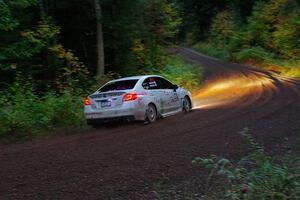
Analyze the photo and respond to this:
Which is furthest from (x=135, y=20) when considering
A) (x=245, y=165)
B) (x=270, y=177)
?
(x=270, y=177)

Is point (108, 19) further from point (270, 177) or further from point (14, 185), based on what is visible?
point (270, 177)

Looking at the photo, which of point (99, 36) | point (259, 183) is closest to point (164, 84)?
point (99, 36)

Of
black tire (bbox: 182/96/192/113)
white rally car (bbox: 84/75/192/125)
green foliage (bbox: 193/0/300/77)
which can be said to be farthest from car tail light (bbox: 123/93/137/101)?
green foliage (bbox: 193/0/300/77)

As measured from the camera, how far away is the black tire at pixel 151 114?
15.3 m

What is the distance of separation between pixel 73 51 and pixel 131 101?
38.7ft

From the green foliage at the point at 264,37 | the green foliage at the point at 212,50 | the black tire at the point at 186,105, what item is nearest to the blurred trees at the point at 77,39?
the black tire at the point at 186,105

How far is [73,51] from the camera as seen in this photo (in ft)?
84.4

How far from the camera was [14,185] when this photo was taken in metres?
7.59

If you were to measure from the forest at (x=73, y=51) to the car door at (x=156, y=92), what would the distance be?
7.82 feet

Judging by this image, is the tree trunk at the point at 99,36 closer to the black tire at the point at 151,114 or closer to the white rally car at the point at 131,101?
the white rally car at the point at 131,101

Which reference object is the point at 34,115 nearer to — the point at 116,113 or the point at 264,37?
the point at 116,113

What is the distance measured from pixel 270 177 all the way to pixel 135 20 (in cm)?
2136

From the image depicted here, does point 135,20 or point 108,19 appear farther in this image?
point 135,20

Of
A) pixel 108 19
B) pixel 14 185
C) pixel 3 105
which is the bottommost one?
pixel 14 185
